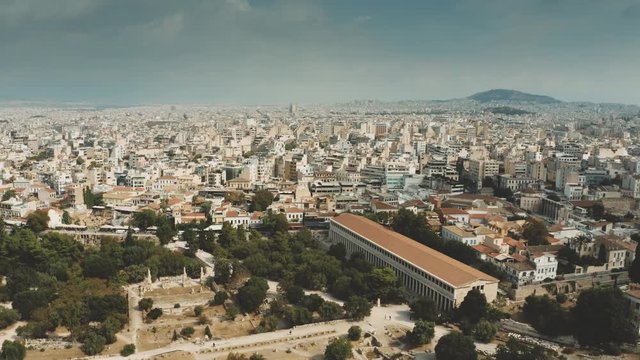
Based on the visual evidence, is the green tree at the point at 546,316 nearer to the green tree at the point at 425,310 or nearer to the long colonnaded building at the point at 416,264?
the long colonnaded building at the point at 416,264

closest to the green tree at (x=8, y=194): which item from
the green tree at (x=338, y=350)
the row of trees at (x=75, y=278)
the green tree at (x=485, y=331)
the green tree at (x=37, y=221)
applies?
the green tree at (x=37, y=221)

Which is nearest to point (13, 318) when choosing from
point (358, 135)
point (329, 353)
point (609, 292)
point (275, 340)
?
point (275, 340)

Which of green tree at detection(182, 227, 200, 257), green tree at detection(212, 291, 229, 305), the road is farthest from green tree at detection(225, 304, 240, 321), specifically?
green tree at detection(182, 227, 200, 257)

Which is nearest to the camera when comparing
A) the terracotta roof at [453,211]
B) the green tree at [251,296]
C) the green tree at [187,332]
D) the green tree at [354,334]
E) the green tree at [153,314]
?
the green tree at [354,334]

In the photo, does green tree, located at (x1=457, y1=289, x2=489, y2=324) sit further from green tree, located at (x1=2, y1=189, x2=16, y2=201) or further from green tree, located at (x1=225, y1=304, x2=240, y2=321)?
green tree, located at (x1=2, y1=189, x2=16, y2=201)

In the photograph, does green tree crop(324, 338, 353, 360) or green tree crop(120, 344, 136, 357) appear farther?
green tree crop(120, 344, 136, 357)

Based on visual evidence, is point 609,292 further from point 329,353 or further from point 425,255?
point 329,353
